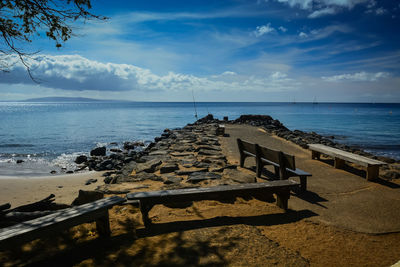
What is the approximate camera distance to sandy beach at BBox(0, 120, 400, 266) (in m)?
2.87

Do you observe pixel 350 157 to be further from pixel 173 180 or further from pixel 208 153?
pixel 173 180

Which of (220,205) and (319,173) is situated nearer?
(220,205)

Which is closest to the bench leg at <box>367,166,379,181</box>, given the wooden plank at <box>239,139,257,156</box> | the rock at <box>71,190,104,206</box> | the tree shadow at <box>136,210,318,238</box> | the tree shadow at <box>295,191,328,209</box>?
the tree shadow at <box>295,191,328,209</box>

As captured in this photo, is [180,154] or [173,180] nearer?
[173,180]

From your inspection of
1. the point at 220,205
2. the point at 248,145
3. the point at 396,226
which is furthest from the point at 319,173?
the point at 220,205

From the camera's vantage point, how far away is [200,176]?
5.98m

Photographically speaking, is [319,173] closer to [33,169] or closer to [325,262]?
[325,262]

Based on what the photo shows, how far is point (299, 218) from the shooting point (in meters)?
4.05

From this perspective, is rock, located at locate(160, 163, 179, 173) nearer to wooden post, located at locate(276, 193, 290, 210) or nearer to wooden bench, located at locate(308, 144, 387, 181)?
wooden post, located at locate(276, 193, 290, 210)

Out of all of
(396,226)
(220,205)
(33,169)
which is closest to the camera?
(396,226)

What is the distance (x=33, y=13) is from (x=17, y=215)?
11.5 ft

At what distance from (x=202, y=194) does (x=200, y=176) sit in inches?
86.1

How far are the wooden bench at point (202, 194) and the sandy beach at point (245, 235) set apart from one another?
1.00 ft

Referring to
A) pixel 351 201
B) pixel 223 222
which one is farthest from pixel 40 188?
pixel 351 201
